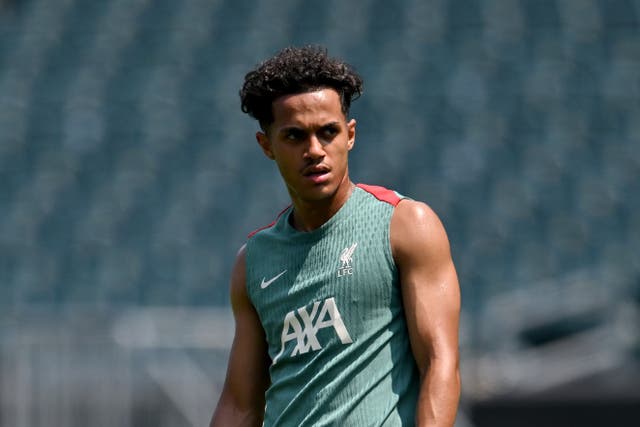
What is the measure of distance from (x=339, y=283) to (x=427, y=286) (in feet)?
0.93

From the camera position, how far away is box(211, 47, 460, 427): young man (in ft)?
11.1

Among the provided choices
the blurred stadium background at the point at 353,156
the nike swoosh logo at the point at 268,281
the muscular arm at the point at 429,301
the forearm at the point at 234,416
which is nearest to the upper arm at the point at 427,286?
the muscular arm at the point at 429,301

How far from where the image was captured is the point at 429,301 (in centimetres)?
338

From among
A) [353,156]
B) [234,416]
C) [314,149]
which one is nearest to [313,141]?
[314,149]

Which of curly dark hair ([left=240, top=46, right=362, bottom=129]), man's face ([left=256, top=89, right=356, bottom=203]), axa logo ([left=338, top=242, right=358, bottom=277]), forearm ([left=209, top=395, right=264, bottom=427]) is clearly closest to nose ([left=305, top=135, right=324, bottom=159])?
man's face ([left=256, top=89, right=356, bottom=203])

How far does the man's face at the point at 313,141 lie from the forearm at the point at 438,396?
66 centimetres

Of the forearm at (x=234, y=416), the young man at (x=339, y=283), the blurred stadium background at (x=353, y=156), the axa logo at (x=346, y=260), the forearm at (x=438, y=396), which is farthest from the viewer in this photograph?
the blurred stadium background at (x=353, y=156)

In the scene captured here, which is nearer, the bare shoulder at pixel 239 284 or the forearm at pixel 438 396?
the forearm at pixel 438 396

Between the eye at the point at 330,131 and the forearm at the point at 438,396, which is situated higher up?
the eye at the point at 330,131

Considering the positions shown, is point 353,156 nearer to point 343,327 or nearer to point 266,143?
point 266,143

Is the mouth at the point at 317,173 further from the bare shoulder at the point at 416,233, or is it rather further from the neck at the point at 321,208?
the bare shoulder at the point at 416,233

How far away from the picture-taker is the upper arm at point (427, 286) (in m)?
3.36

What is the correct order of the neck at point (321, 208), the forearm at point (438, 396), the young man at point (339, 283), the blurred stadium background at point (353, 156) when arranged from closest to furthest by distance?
1. the forearm at point (438, 396)
2. the young man at point (339, 283)
3. the neck at point (321, 208)
4. the blurred stadium background at point (353, 156)

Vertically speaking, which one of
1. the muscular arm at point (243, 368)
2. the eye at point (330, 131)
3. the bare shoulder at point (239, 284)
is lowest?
the muscular arm at point (243, 368)
